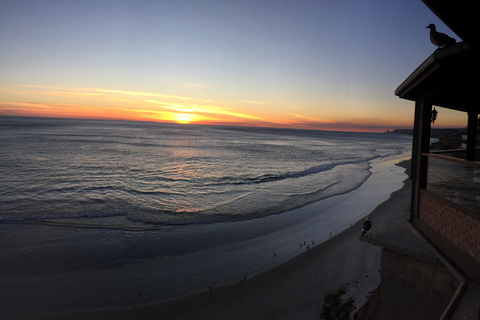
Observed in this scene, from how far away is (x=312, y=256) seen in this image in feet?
31.0

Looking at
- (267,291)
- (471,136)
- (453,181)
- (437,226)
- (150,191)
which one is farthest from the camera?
(150,191)

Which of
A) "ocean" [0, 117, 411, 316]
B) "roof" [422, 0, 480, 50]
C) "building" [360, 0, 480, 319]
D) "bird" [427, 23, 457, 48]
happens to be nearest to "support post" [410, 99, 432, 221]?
"building" [360, 0, 480, 319]

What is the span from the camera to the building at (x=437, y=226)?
3.80 m

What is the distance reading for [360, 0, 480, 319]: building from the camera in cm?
380

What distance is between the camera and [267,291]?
24.8 feet

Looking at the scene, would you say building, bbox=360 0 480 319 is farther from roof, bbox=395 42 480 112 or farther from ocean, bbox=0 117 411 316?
ocean, bbox=0 117 411 316

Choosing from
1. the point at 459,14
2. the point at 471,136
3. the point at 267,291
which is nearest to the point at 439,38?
the point at 459,14

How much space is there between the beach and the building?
199 cm

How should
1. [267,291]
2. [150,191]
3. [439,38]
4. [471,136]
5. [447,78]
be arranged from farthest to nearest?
[150,191]
[267,291]
[471,136]
[447,78]
[439,38]

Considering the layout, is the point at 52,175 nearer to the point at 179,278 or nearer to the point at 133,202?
the point at 133,202

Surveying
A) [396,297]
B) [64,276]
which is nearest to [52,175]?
[64,276]

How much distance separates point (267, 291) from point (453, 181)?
16.5 ft

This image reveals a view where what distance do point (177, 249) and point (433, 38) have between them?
31.1ft

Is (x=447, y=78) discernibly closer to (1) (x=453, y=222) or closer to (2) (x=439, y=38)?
(2) (x=439, y=38)
